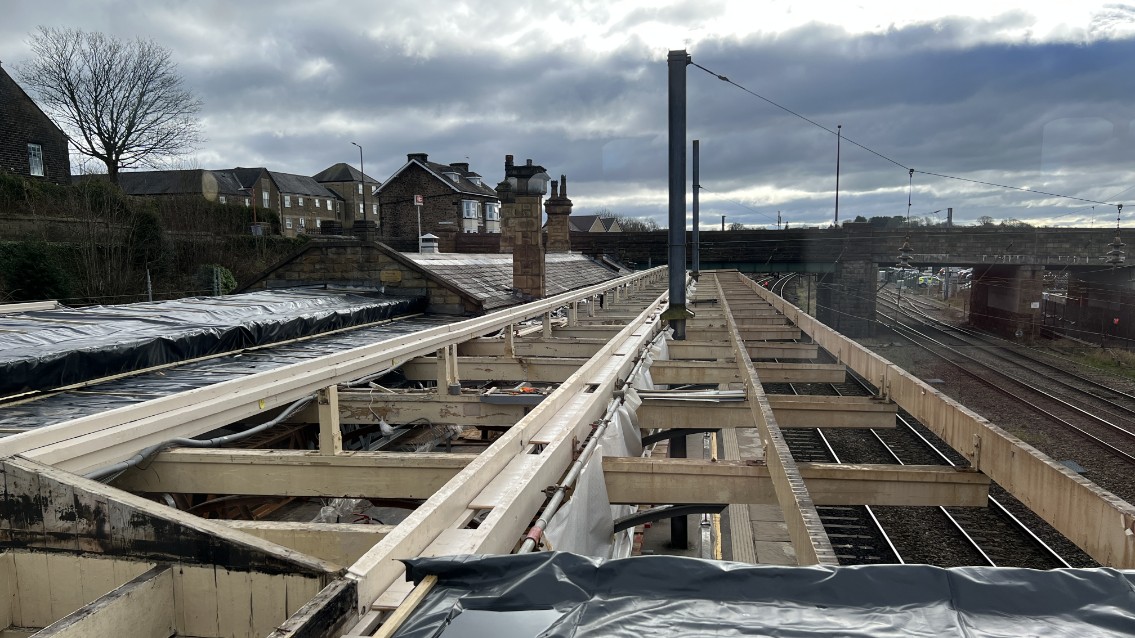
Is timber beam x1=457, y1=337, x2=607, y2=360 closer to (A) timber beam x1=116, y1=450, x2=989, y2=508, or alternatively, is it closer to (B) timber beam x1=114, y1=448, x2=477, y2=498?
(A) timber beam x1=116, y1=450, x2=989, y2=508

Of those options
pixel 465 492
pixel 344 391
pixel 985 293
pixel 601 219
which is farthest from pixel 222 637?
pixel 601 219

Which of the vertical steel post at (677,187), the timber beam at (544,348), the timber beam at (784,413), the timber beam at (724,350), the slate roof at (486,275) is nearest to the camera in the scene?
the timber beam at (784,413)

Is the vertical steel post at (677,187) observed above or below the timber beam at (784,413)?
above

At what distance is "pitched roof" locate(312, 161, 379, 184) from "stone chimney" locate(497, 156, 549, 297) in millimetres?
63800

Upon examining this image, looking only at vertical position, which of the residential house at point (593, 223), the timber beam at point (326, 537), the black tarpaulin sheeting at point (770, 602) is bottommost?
the timber beam at point (326, 537)

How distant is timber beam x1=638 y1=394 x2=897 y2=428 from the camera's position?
232 inches

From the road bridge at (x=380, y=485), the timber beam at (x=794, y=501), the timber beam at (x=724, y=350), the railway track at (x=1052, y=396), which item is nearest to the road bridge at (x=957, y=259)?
the railway track at (x=1052, y=396)

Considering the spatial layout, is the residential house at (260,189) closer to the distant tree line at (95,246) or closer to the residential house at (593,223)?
the distant tree line at (95,246)

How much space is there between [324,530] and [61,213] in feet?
91.5

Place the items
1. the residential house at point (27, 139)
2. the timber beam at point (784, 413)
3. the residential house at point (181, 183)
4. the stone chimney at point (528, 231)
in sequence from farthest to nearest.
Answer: the residential house at point (181, 183)
the residential house at point (27, 139)
the stone chimney at point (528, 231)
the timber beam at point (784, 413)

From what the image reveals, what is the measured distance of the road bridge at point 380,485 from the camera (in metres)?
2.55

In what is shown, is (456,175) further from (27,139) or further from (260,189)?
(27,139)

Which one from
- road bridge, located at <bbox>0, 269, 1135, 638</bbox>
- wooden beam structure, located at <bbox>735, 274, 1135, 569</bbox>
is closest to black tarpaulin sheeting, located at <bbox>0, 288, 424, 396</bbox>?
road bridge, located at <bbox>0, 269, 1135, 638</bbox>

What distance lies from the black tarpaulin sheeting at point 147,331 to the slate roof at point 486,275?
99.0 inches
